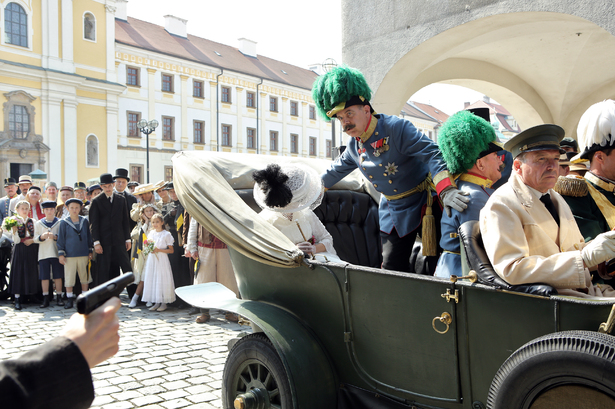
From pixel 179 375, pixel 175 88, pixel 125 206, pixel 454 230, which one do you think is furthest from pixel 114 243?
pixel 175 88

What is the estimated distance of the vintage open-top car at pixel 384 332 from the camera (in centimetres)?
165

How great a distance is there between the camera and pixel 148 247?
7180 millimetres

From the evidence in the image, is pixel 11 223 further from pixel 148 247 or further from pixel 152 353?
pixel 152 353

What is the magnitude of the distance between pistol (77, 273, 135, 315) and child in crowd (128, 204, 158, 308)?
6.44m

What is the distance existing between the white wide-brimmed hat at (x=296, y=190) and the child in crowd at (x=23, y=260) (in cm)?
533

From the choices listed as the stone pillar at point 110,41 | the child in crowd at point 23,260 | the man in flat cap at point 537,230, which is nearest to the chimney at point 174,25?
the stone pillar at point 110,41

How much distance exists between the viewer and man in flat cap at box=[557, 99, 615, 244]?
2457 millimetres

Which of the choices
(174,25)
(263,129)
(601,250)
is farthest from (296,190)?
(174,25)

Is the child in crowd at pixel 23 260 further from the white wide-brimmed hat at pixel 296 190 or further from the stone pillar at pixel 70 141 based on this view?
the stone pillar at pixel 70 141

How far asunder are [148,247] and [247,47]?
3897 cm

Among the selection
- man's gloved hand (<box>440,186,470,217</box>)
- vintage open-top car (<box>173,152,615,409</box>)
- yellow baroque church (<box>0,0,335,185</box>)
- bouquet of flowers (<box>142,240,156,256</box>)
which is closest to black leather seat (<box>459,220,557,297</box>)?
vintage open-top car (<box>173,152,615,409</box>)

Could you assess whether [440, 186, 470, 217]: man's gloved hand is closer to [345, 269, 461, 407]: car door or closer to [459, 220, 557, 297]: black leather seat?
[459, 220, 557, 297]: black leather seat

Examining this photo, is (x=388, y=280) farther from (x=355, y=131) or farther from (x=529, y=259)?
(x=355, y=131)

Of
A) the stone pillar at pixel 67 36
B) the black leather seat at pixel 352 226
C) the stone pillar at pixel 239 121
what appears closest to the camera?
the black leather seat at pixel 352 226
